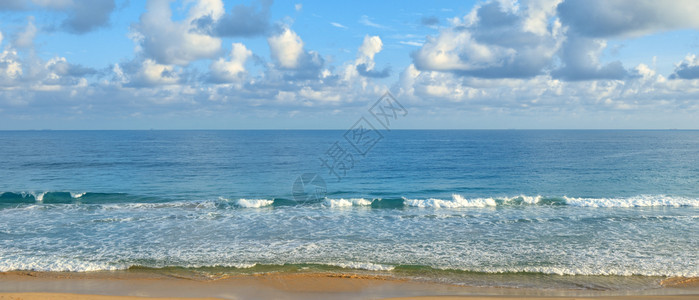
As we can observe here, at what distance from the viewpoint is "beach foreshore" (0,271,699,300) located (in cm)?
1268

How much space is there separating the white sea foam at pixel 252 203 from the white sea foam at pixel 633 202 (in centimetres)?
1999

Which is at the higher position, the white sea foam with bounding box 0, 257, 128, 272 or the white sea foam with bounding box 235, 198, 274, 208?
the white sea foam with bounding box 235, 198, 274, 208

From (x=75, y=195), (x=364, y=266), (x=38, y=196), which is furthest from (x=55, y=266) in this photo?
(x=38, y=196)

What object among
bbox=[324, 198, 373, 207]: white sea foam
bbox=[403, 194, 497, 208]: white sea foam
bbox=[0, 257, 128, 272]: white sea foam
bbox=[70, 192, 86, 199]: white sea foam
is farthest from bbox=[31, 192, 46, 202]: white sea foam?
bbox=[403, 194, 497, 208]: white sea foam

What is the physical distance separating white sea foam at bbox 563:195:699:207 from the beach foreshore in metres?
14.2

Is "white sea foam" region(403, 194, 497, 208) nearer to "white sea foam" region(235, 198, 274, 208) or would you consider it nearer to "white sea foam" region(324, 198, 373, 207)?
"white sea foam" region(324, 198, 373, 207)

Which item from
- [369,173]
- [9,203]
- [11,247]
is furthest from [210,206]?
[369,173]

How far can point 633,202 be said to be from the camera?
27.5m

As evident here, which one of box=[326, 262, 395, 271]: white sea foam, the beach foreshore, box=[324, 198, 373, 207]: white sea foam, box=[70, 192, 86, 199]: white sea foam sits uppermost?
box=[70, 192, 86, 199]: white sea foam

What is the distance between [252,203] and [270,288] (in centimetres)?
1483

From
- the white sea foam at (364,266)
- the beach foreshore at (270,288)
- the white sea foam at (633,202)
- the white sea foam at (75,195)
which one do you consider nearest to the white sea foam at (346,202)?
the white sea foam at (364,266)

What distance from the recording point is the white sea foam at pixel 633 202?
88.6 feet

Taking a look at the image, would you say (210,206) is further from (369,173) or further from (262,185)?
(369,173)

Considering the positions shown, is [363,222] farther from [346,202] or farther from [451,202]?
[451,202]
